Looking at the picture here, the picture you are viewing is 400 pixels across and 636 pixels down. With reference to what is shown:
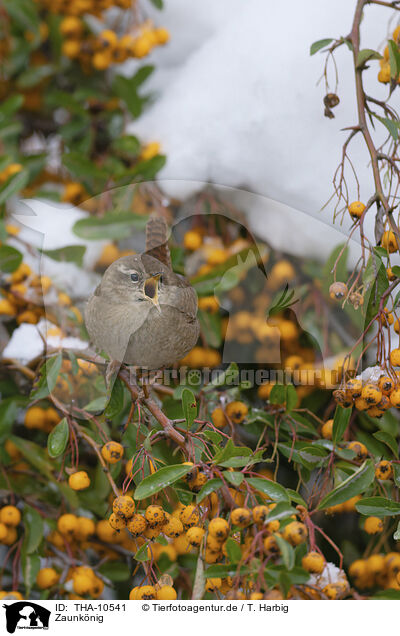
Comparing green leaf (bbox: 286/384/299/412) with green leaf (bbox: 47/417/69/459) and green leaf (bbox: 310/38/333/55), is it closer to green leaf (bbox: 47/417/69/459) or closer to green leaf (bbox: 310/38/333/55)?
green leaf (bbox: 47/417/69/459)

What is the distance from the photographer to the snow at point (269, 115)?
750 millimetres

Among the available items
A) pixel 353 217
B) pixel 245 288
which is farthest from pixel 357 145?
pixel 245 288

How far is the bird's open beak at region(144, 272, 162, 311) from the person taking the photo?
0.65 metres

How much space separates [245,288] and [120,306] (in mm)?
157

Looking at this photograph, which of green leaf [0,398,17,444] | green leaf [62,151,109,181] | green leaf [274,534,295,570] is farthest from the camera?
green leaf [62,151,109,181]

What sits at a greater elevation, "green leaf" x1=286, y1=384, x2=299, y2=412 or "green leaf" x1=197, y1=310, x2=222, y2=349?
"green leaf" x1=197, y1=310, x2=222, y2=349

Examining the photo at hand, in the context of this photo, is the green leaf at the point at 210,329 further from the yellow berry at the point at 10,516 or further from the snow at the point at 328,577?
the yellow berry at the point at 10,516

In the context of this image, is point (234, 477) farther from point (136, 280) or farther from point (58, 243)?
point (58, 243)

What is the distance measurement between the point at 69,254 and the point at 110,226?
0.07 m

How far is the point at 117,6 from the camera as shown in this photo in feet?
3.79

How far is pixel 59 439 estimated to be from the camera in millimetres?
776

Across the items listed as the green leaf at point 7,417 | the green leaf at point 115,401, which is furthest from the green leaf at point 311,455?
the green leaf at point 7,417
